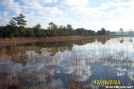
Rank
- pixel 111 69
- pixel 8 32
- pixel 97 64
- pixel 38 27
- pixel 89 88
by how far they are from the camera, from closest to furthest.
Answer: pixel 89 88, pixel 111 69, pixel 97 64, pixel 8 32, pixel 38 27

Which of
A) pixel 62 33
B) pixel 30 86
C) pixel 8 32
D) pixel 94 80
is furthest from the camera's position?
pixel 62 33

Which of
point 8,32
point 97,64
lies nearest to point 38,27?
point 8,32

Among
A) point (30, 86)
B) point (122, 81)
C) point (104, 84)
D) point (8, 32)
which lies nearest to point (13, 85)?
point (30, 86)

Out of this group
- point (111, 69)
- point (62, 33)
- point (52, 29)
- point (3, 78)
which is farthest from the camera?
point (62, 33)

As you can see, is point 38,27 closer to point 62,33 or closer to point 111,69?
point 62,33

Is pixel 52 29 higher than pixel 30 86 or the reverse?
higher

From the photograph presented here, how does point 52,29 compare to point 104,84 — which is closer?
point 104,84

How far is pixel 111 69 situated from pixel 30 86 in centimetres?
451

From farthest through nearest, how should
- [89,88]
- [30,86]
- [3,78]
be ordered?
[3,78]
[30,86]
[89,88]

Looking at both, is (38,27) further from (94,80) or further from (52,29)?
(94,80)

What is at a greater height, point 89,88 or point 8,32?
point 8,32

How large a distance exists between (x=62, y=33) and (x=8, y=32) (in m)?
23.1

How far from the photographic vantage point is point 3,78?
24.0 ft

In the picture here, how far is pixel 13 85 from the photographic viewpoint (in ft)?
20.2
